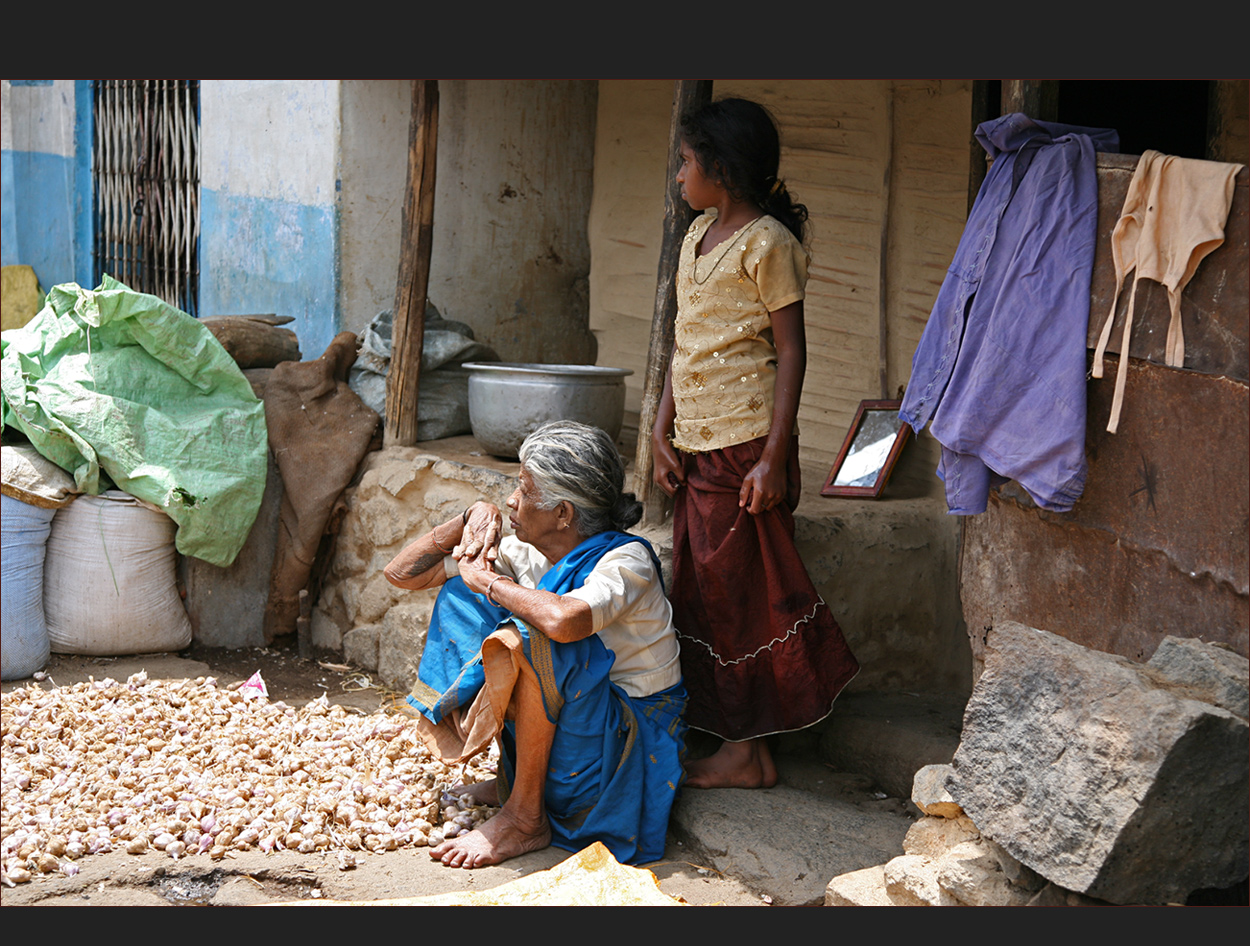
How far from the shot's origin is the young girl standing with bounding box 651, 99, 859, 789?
330 centimetres

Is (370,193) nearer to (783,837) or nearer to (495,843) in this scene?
(495,843)

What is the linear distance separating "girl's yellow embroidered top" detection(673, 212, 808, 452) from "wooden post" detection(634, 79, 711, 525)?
0.26 meters

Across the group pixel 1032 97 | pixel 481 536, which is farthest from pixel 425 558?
pixel 1032 97

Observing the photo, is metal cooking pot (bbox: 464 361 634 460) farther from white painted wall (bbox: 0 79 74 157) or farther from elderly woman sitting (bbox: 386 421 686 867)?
white painted wall (bbox: 0 79 74 157)

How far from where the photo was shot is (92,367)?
15.0ft

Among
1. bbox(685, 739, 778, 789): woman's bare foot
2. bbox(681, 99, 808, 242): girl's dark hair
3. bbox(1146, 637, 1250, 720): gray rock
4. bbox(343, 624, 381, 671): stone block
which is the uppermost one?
bbox(681, 99, 808, 242): girl's dark hair

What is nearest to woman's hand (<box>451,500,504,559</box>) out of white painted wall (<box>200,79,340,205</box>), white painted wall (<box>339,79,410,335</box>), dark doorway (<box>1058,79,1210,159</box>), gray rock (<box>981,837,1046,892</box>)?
gray rock (<box>981,837,1046,892</box>)

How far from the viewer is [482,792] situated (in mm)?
3463

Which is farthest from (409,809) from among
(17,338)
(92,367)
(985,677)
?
(17,338)

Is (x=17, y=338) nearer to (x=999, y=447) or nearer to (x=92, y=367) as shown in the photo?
(x=92, y=367)

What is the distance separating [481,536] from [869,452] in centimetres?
169

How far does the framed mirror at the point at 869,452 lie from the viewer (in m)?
4.21

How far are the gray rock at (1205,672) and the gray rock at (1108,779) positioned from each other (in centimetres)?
5

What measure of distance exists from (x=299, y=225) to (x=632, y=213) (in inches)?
63.2
